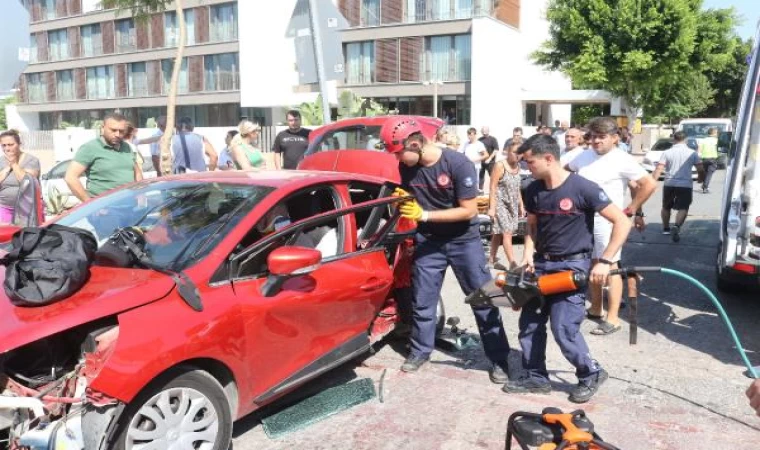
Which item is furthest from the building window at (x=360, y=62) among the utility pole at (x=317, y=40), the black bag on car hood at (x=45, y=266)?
the black bag on car hood at (x=45, y=266)

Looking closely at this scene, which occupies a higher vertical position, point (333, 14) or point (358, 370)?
point (333, 14)

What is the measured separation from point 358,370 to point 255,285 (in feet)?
5.07

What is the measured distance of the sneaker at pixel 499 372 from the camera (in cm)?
455

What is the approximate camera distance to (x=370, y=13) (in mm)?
31359

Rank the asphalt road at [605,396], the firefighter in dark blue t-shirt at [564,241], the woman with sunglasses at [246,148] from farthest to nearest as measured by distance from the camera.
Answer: the woman with sunglasses at [246,148]
the firefighter in dark blue t-shirt at [564,241]
the asphalt road at [605,396]

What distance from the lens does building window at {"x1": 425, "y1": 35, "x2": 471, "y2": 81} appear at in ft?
98.1

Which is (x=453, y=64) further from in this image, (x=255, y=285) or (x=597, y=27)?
(x=255, y=285)

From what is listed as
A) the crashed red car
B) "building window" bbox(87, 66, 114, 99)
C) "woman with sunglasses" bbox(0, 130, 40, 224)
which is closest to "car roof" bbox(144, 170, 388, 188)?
the crashed red car

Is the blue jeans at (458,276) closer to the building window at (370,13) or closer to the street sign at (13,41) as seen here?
the street sign at (13,41)

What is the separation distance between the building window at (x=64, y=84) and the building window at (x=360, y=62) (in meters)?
20.6

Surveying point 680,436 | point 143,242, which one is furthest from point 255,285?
point 680,436

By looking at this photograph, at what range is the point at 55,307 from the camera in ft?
9.66

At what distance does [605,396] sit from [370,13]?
29.3m

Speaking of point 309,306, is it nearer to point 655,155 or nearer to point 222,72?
point 655,155
